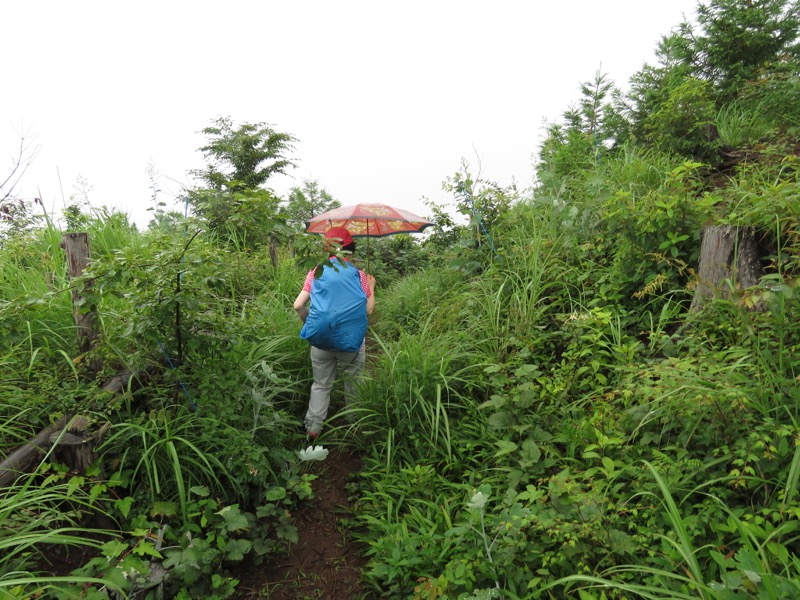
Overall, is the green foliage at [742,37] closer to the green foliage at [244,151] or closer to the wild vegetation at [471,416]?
the wild vegetation at [471,416]

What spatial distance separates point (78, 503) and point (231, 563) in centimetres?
84

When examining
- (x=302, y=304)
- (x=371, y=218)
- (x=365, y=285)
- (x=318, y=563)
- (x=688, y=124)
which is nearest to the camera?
(x=318, y=563)

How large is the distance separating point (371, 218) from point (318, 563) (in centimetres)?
307

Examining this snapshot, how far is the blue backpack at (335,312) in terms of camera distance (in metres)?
3.10

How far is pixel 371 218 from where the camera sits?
14.2 feet

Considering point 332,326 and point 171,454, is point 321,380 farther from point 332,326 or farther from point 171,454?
point 171,454

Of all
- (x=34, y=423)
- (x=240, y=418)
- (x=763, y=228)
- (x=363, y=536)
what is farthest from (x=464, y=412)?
(x=34, y=423)

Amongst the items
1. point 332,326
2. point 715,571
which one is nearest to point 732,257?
point 715,571

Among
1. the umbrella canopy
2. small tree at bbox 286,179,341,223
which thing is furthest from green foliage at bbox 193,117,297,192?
the umbrella canopy

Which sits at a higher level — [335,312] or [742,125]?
[742,125]

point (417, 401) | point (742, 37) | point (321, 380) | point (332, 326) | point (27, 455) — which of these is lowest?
point (417, 401)

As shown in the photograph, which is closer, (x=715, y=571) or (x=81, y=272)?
(x=715, y=571)

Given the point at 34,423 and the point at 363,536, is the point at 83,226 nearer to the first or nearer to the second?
the point at 34,423

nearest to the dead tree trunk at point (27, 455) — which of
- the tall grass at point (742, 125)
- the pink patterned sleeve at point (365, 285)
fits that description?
the pink patterned sleeve at point (365, 285)
